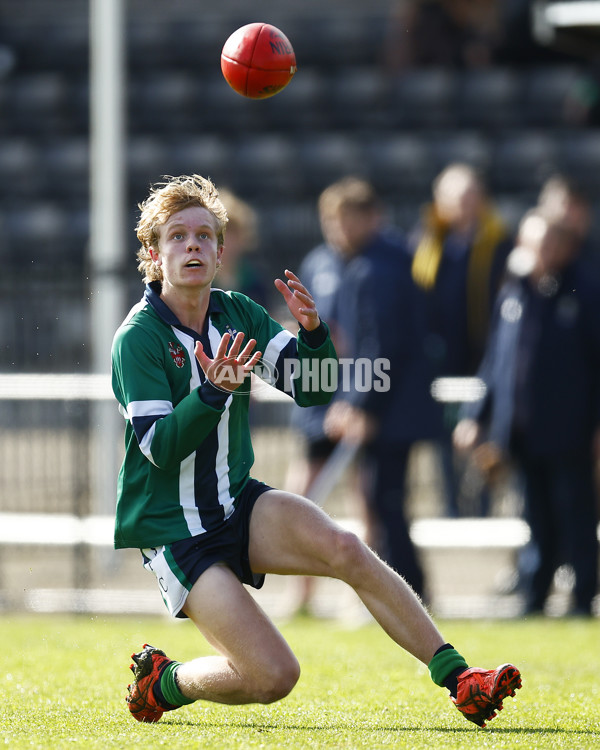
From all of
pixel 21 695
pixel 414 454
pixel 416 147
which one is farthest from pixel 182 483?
pixel 416 147

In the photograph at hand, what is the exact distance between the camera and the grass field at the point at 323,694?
13.3ft

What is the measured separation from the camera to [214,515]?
430 cm

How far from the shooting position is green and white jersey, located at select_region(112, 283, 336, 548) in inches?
161

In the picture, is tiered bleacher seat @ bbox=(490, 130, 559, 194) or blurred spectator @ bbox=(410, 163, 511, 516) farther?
tiered bleacher seat @ bbox=(490, 130, 559, 194)

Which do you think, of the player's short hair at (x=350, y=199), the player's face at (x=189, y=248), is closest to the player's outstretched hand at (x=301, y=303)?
the player's face at (x=189, y=248)

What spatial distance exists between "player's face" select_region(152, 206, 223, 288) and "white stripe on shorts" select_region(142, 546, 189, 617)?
0.85m

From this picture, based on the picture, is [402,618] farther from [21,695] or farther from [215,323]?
[21,695]

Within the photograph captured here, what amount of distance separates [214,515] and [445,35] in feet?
48.2

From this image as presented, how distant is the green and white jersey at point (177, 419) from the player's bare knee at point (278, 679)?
19.0 inches

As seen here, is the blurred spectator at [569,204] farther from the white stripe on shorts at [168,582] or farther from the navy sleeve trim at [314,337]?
the white stripe on shorts at [168,582]

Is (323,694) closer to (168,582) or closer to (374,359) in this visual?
(168,582)

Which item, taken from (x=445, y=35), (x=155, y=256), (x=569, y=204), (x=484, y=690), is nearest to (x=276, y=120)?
(x=445, y=35)

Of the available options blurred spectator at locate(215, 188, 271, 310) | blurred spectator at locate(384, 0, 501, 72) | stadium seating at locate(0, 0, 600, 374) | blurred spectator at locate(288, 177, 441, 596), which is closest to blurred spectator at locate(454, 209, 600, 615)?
blurred spectator at locate(288, 177, 441, 596)

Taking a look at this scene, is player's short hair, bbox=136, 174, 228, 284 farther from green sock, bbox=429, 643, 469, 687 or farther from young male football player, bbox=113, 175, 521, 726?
green sock, bbox=429, 643, 469, 687
